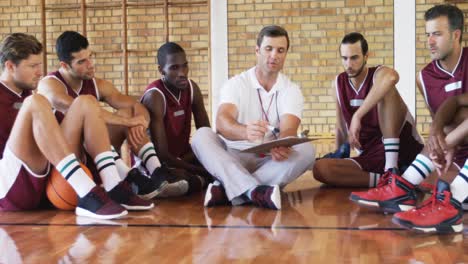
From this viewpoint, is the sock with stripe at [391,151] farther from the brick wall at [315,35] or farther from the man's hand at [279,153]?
the brick wall at [315,35]

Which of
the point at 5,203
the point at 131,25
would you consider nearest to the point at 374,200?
the point at 5,203

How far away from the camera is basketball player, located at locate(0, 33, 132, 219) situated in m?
2.59

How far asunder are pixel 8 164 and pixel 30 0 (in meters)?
5.66

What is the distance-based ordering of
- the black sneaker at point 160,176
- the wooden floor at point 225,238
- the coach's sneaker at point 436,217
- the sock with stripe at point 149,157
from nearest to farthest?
the wooden floor at point 225,238
the coach's sneaker at point 436,217
the black sneaker at point 160,176
the sock with stripe at point 149,157

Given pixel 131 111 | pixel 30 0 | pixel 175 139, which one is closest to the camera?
pixel 131 111

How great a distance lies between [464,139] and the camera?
2.65 metres

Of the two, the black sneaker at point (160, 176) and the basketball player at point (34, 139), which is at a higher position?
the basketball player at point (34, 139)

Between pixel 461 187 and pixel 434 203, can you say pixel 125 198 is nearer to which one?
pixel 434 203

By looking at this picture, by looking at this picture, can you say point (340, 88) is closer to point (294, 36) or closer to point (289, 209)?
point (289, 209)

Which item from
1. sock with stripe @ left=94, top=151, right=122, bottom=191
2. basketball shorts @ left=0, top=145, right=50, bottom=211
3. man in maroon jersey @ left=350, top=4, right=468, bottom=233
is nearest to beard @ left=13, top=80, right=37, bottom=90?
basketball shorts @ left=0, top=145, right=50, bottom=211

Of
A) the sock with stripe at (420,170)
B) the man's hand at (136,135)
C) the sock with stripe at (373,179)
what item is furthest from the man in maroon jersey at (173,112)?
the sock with stripe at (420,170)

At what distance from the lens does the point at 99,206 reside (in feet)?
8.41

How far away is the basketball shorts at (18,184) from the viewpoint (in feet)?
8.83

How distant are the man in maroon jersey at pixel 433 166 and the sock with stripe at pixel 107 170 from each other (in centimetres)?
110
